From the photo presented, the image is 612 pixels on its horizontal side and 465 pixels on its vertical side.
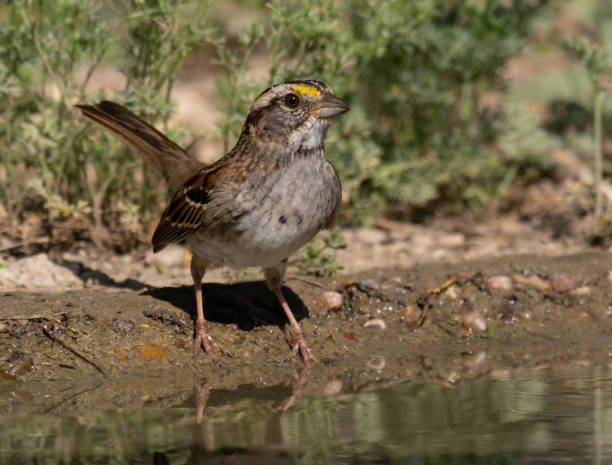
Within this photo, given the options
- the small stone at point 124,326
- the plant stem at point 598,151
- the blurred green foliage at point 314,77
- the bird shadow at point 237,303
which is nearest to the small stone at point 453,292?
the bird shadow at point 237,303

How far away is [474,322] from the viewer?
5.00 metres

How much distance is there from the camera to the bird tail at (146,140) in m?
5.06

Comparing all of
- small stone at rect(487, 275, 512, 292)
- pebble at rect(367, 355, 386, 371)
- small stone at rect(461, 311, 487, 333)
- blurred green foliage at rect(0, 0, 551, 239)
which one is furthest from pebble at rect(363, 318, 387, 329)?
blurred green foliage at rect(0, 0, 551, 239)

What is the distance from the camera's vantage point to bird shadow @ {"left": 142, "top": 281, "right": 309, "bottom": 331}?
4727 millimetres

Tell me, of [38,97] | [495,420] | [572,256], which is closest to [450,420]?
[495,420]

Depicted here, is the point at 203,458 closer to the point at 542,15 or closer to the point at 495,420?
the point at 495,420

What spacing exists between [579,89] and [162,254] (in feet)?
12.7

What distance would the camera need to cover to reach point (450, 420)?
10.9 ft

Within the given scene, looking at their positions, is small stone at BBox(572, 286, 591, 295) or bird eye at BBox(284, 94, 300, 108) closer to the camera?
bird eye at BBox(284, 94, 300, 108)

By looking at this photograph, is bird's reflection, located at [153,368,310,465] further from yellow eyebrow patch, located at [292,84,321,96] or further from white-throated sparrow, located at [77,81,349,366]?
yellow eyebrow patch, located at [292,84,321,96]

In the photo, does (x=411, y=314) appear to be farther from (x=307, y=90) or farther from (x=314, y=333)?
(x=307, y=90)

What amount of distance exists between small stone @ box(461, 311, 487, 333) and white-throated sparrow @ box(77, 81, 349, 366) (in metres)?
1.01

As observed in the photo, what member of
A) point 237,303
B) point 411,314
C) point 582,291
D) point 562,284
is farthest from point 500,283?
point 237,303

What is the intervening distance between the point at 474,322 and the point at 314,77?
177cm
